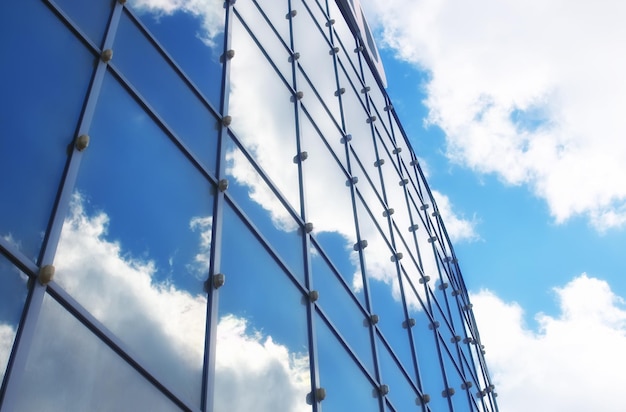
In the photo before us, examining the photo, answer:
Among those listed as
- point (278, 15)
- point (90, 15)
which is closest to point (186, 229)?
point (90, 15)

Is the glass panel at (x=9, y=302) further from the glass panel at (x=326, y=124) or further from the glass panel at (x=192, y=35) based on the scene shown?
the glass panel at (x=326, y=124)

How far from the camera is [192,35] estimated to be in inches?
357

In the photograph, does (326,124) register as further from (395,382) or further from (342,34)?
(342,34)

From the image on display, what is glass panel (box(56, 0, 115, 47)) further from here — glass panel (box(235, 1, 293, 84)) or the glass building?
glass panel (box(235, 1, 293, 84))

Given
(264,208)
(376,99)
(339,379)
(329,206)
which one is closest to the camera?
(264,208)

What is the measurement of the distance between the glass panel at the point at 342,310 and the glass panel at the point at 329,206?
38 centimetres

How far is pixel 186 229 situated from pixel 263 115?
12.1 feet

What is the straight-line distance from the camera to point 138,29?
7.77m

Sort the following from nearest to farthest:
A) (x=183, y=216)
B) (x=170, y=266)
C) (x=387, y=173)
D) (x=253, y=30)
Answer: (x=170, y=266) < (x=183, y=216) < (x=253, y=30) < (x=387, y=173)

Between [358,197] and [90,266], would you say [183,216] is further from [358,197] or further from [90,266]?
[358,197]

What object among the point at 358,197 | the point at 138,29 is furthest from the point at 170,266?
the point at 358,197

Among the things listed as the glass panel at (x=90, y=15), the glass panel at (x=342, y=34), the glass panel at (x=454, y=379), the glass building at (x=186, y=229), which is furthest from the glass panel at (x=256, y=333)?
the glass panel at (x=342, y=34)

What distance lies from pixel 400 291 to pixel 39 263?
29.7 feet

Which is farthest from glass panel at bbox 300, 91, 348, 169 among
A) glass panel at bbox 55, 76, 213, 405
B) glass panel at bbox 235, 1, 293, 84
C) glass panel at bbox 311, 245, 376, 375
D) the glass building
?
glass panel at bbox 55, 76, 213, 405
